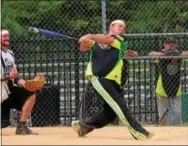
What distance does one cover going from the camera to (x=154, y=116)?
558 inches

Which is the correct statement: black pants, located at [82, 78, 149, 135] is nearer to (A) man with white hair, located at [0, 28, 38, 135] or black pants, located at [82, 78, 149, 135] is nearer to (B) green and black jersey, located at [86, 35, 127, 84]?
(B) green and black jersey, located at [86, 35, 127, 84]

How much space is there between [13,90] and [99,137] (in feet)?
4.73

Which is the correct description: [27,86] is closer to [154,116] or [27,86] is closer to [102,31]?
[102,31]

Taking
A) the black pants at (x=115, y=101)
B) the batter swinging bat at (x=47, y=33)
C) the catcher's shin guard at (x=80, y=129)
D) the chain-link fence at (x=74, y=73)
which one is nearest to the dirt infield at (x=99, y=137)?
the catcher's shin guard at (x=80, y=129)

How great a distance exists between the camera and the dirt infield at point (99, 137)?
32.1 ft

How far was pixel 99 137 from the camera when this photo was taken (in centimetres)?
1084

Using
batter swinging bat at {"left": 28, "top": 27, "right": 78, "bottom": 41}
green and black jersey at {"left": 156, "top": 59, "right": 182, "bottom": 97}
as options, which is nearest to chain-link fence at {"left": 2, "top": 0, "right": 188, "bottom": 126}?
green and black jersey at {"left": 156, "top": 59, "right": 182, "bottom": 97}

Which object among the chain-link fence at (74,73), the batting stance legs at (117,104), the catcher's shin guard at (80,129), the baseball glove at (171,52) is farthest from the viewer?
the chain-link fence at (74,73)

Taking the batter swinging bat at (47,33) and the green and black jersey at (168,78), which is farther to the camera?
the green and black jersey at (168,78)

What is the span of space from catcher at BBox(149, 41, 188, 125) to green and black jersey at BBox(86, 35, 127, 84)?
9.87 ft

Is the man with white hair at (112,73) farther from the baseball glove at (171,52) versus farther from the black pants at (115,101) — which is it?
the baseball glove at (171,52)

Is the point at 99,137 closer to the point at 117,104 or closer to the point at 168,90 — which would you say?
the point at 117,104

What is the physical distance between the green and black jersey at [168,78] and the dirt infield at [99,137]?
4.45 ft

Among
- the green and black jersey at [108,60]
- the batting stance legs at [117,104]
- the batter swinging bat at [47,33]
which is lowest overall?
the batting stance legs at [117,104]
